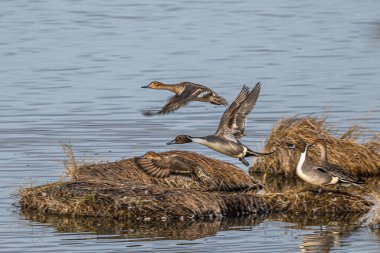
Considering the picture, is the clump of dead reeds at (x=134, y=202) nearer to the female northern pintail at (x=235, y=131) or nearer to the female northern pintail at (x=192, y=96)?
the female northern pintail at (x=235, y=131)

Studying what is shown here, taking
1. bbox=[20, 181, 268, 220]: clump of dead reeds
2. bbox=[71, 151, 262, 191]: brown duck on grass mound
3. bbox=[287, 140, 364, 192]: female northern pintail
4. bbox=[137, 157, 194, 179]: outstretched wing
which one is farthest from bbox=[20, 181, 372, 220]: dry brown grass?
bbox=[137, 157, 194, 179]: outstretched wing

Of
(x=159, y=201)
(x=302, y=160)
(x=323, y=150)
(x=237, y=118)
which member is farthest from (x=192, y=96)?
(x=159, y=201)

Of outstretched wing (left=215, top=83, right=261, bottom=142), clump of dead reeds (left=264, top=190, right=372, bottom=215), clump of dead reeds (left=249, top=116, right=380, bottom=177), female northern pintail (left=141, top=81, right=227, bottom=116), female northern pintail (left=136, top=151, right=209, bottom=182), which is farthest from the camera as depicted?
clump of dead reeds (left=249, top=116, right=380, bottom=177)

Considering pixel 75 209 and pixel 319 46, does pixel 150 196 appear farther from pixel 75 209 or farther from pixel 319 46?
pixel 319 46

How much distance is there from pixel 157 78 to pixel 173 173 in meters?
11.3

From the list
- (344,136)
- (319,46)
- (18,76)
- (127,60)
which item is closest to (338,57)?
(319,46)

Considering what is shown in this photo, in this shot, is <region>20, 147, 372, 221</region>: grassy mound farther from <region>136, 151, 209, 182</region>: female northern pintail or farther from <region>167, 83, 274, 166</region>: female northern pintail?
<region>167, 83, 274, 166</region>: female northern pintail

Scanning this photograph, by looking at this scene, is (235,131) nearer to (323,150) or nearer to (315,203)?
(323,150)

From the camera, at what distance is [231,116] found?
56.0ft

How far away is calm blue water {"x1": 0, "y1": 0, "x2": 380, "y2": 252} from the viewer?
47.0ft

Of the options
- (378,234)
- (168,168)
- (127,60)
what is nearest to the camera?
(378,234)

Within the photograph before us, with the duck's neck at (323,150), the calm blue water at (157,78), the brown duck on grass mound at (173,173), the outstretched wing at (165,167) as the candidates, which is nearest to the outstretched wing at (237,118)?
the brown duck on grass mound at (173,173)

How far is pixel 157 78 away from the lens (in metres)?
27.5

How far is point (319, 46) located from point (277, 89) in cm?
716
